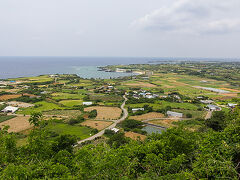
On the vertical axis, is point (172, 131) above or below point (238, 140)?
below

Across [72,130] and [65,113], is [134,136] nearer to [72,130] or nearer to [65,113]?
[72,130]

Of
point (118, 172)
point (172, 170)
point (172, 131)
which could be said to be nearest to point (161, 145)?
point (172, 170)

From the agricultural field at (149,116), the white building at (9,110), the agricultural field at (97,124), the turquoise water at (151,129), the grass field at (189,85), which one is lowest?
the turquoise water at (151,129)

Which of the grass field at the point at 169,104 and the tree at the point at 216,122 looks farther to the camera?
the grass field at the point at 169,104

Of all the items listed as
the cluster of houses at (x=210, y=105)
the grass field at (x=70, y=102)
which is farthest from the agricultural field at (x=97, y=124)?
the cluster of houses at (x=210, y=105)

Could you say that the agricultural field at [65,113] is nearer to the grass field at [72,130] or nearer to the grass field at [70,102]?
the grass field at [70,102]

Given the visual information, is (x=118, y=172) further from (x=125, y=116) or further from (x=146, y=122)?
(x=125, y=116)
